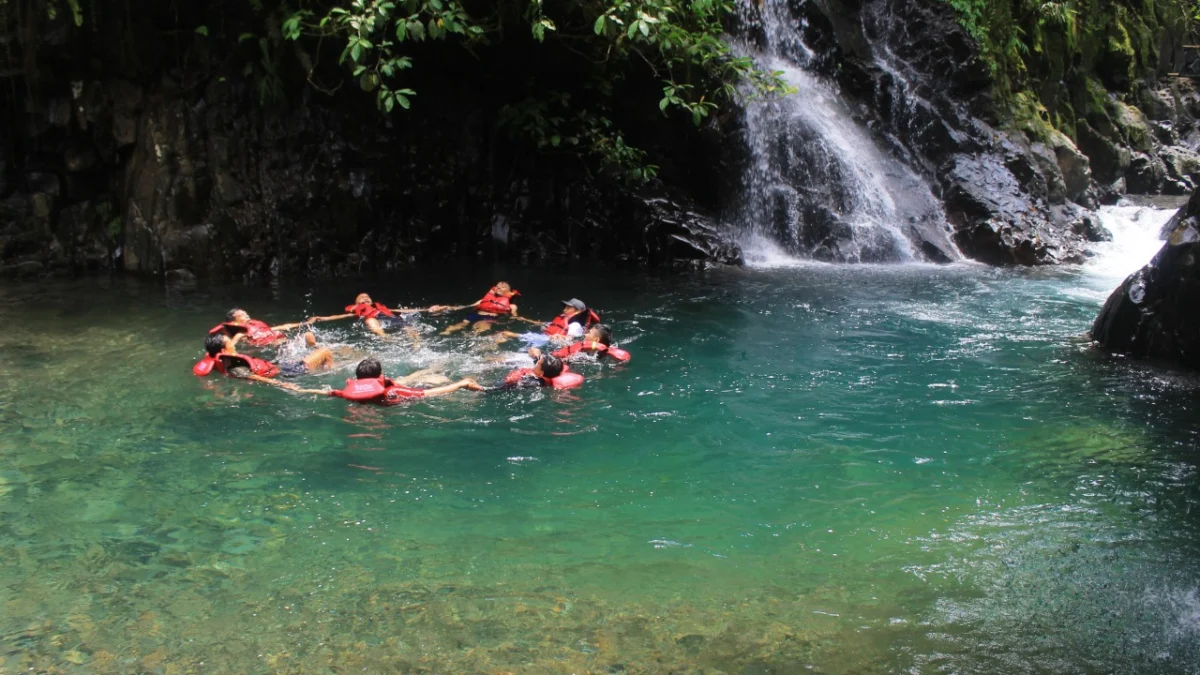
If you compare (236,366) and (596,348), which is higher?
(596,348)

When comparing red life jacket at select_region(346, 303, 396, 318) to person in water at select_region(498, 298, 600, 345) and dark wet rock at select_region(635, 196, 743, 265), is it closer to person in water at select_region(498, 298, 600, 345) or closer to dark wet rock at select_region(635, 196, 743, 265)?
person in water at select_region(498, 298, 600, 345)

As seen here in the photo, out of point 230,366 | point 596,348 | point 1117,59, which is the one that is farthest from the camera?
point 1117,59

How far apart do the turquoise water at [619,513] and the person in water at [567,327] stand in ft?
2.31

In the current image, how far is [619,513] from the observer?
5.71 meters

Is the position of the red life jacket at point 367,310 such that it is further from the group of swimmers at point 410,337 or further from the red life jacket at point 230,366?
the red life jacket at point 230,366

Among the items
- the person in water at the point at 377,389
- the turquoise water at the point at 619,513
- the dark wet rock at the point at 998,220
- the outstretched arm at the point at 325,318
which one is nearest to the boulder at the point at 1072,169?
the dark wet rock at the point at 998,220

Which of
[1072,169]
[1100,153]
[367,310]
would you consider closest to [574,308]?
[367,310]

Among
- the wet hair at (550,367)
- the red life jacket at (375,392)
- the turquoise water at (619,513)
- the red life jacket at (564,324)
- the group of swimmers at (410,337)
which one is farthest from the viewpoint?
the red life jacket at (564,324)

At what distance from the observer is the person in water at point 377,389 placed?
Answer: 7.55 meters

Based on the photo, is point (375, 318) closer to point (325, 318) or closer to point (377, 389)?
point (325, 318)

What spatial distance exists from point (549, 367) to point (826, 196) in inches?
372

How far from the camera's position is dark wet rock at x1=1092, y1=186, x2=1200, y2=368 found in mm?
8930

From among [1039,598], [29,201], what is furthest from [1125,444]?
[29,201]

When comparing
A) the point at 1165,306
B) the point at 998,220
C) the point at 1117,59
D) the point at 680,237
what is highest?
the point at 1117,59
